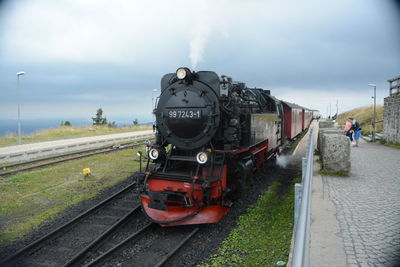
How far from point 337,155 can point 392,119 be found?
8409mm

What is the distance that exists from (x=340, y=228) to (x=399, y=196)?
2422 mm

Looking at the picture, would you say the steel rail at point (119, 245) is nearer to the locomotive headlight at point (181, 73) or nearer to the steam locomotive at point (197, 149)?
the steam locomotive at point (197, 149)

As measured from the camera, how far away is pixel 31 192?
8.71m

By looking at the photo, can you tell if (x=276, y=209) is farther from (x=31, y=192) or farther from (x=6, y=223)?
(x=31, y=192)

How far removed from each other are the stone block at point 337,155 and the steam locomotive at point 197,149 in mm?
2429

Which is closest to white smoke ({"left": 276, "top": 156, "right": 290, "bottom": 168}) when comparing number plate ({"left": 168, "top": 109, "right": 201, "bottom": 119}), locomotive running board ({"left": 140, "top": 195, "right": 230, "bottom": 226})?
locomotive running board ({"left": 140, "top": 195, "right": 230, "bottom": 226})

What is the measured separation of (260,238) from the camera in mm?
5426

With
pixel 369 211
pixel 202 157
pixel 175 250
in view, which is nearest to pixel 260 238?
pixel 175 250

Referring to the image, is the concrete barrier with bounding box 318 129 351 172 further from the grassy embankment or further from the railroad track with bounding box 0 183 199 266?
the railroad track with bounding box 0 183 199 266

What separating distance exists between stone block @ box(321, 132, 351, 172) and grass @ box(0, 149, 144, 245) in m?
6.74

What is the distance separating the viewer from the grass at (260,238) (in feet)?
15.4

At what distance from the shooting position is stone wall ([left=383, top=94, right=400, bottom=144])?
13.7 meters

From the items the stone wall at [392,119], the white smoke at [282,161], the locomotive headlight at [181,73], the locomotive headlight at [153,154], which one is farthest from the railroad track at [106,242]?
the stone wall at [392,119]

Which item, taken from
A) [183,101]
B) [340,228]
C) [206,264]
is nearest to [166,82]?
[183,101]
